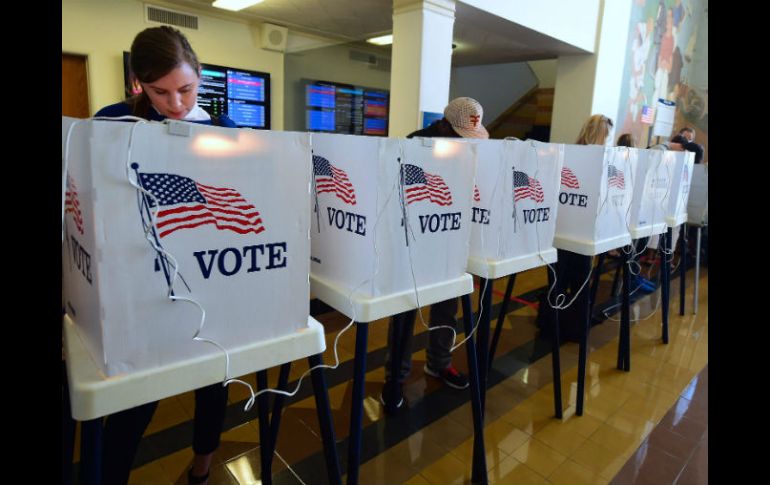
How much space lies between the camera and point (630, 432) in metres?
1.81

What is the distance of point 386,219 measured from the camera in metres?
1.03

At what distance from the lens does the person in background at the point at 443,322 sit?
173cm

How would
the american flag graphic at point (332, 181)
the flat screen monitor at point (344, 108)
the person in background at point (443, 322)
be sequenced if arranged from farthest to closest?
1. the flat screen monitor at point (344, 108)
2. the person in background at point (443, 322)
3. the american flag graphic at point (332, 181)

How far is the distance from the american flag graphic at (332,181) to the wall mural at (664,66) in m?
4.83

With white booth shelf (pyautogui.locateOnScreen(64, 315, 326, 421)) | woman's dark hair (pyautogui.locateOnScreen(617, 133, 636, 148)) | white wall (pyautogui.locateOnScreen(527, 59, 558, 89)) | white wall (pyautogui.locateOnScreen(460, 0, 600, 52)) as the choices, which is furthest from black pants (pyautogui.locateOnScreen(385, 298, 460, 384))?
white wall (pyautogui.locateOnScreen(527, 59, 558, 89))

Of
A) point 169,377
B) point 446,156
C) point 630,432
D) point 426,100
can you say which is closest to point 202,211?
point 169,377

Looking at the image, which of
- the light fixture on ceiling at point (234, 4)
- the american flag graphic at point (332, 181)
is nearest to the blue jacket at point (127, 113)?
the american flag graphic at point (332, 181)

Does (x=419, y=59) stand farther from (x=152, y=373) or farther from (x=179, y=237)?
(x=152, y=373)

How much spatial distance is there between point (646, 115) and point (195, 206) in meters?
6.34

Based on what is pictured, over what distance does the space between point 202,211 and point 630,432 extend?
1.86 m

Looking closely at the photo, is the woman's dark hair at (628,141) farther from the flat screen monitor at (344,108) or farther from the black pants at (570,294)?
the flat screen monitor at (344,108)

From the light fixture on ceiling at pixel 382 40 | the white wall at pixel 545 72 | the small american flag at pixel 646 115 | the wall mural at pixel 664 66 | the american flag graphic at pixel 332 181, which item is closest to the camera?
the american flag graphic at pixel 332 181

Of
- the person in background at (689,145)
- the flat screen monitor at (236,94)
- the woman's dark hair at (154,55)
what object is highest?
the flat screen monitor at (236,94)
